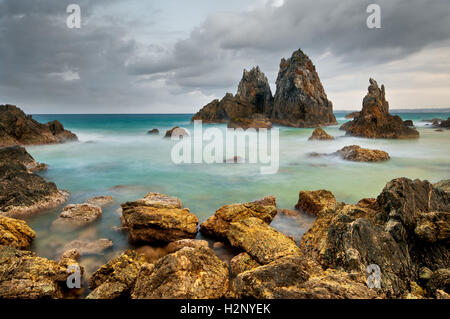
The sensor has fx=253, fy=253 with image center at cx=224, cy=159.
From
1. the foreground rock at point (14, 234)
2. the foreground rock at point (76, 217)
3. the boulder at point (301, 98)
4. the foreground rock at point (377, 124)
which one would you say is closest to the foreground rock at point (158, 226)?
the foreground rock at point (76, 217)

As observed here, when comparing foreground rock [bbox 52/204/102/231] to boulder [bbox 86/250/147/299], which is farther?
foreground rock [bbox 52/204/102/231]

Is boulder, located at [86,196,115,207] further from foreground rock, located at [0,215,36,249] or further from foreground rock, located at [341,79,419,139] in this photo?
foreground rock, located at [341,79,419,139]

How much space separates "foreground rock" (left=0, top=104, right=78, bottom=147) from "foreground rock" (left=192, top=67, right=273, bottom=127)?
4318cm

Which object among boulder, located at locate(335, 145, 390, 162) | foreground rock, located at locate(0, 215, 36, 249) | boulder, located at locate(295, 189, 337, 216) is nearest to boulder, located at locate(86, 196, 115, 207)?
foreground rock, located at locate(0, 215, 36, 249)

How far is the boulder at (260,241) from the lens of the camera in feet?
14.4

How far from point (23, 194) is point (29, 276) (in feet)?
16.5

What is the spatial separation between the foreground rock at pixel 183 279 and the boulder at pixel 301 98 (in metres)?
51.2

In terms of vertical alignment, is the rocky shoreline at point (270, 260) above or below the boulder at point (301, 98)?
below

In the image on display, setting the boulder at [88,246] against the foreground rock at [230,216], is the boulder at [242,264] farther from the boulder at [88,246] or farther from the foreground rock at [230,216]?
the boulder at [88,246]

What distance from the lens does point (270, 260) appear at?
4.29m

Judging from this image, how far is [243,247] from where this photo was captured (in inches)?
189

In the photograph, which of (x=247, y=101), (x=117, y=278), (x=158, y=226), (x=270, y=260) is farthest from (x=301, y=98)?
(x=117, y=278)

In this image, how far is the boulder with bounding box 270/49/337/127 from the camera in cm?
5238

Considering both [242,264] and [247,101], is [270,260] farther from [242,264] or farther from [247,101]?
[247,101]
